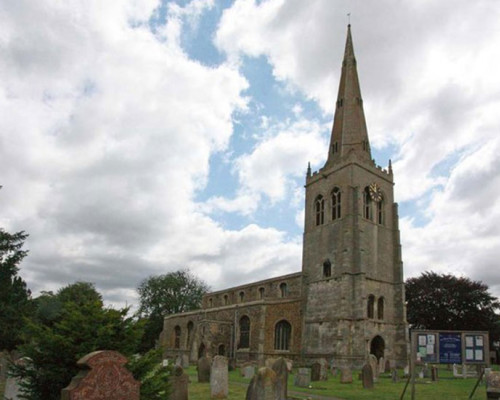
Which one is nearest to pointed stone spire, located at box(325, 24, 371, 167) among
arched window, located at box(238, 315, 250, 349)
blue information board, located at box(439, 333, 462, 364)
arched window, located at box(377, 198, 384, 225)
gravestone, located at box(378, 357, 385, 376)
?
arched window, located at box(377, 198, 384, 225)

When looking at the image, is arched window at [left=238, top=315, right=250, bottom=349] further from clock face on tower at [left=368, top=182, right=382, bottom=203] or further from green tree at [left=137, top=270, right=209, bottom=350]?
green tree at [left=137, top=270, right=209, bottom=350]

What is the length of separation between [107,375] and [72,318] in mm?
2242

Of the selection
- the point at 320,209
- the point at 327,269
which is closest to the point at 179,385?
the point at 327,269

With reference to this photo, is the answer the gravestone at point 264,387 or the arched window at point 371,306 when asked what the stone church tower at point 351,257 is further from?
the gravestone at point 264,387

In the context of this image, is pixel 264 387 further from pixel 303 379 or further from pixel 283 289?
pixel 283 289

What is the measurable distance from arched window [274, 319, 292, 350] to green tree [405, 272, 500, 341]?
14.4 m

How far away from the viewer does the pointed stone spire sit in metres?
35.7

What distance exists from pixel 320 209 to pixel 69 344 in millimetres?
29831

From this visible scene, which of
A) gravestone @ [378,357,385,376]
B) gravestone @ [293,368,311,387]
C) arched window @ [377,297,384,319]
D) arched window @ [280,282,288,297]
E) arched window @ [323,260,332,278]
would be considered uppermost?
arched window @ [323,260,332,278]

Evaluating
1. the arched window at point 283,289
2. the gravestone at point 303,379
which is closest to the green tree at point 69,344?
the gravestone at point 303,379

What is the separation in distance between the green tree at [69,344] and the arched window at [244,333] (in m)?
25.9

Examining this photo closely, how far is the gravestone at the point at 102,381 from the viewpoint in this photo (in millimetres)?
5328

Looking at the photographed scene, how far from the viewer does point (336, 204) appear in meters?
34.0

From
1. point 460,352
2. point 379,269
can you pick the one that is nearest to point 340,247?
point 379,269
